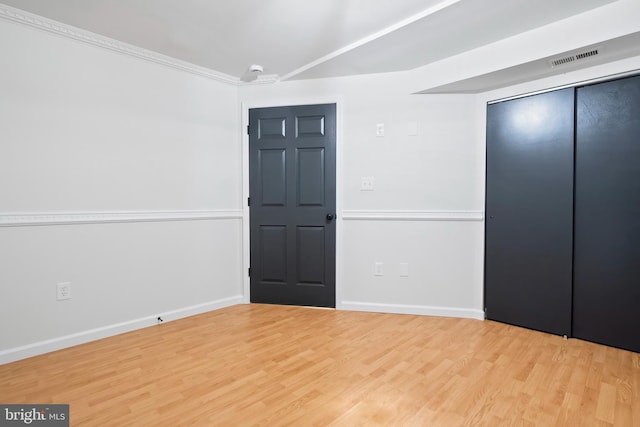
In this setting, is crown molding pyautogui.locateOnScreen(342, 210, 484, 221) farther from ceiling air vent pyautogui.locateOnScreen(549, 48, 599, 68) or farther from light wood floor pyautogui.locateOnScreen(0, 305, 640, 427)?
ceiling air vent pyautogui.locateOnScreen(549, 48, 599, 68)

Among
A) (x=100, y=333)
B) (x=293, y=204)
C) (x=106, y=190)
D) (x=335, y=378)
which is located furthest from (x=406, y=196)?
(x=100, y=333)

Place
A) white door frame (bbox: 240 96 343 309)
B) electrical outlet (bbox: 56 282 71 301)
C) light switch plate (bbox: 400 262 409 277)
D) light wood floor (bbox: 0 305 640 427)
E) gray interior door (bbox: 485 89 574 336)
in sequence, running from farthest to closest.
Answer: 1. white door frame (bbox: 240 96 343 309)
2. light switch plate (bbox: 400 262 409 277)
3. gray interior door (bbox: 485 89 574 336)
4. electrical outlet (bbox: 56 282 71 301)
5. light wood floor (bbox: 0 305 640 427)

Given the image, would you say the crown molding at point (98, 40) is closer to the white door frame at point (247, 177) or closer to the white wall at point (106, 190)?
the white wall at point (106, 190)

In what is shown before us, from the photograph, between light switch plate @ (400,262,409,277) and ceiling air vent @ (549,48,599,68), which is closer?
ceiling air vent @ (549,48,599,68)

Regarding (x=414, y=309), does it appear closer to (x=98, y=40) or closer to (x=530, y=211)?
(x=530, y=211)

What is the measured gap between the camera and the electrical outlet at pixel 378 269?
10.8 ft

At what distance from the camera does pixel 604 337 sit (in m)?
2.45

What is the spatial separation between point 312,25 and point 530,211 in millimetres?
2290

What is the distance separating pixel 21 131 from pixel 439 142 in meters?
3.30

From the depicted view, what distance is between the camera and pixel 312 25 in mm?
2424

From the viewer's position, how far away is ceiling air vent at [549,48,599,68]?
2.25m

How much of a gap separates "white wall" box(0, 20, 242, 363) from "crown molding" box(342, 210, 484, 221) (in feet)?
4.25

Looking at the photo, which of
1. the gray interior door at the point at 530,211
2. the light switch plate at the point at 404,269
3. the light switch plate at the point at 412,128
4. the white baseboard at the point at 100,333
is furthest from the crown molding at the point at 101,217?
the gray interior door at the point at 530,211

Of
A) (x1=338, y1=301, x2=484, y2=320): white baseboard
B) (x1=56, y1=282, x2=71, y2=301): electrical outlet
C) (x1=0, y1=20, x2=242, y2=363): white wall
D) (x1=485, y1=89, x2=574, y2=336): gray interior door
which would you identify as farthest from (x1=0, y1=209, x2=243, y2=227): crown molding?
(x1=485, y1=89, x2=574, y2=336): gray interior door
